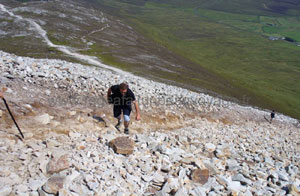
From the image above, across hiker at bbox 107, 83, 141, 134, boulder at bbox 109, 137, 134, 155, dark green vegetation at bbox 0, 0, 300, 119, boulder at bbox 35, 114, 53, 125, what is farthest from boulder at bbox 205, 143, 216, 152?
dark green vegetation at bbox 0, 0, 300, 119

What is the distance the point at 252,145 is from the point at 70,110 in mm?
15486

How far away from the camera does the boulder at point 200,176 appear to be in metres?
10.7

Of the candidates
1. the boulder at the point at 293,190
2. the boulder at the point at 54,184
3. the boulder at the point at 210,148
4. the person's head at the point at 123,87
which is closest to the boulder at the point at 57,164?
the boulder at the point at 54,184

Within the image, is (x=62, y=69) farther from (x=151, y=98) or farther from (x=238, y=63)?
(x=238, y=63)

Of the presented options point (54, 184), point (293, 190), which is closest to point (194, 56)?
point (293, 190)

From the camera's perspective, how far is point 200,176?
1088 cm

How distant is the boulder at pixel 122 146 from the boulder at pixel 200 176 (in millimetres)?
3270

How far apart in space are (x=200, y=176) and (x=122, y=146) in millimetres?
4043

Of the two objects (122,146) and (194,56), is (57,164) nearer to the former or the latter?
(122,146)

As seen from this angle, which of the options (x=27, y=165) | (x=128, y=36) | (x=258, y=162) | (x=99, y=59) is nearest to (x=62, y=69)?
(x=27, y=165)

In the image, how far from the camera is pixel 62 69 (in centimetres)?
2047

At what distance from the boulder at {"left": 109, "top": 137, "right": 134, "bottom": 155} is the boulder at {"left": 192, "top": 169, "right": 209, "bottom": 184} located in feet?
10.7

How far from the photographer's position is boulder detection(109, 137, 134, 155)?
446 inches

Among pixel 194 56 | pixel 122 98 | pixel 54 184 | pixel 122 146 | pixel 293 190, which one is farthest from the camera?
pixel 194 56
